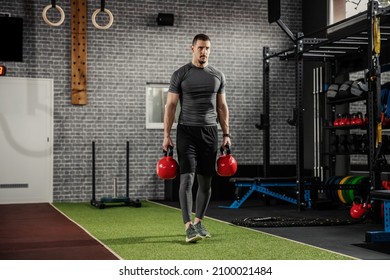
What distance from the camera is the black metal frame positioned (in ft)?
20.5

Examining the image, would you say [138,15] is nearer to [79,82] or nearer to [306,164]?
[79,82]

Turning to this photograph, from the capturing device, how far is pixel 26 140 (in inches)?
364

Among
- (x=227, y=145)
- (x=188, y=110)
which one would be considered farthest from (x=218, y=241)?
(x=188, y=110)

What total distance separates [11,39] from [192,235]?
18.4 ft

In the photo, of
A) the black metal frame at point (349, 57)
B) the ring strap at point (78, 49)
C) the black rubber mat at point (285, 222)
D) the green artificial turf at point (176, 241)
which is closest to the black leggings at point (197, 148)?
the green artificial turf at point (176, 241)

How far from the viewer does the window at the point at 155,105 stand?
9.92m

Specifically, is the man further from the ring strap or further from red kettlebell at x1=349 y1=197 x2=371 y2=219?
the ring strap

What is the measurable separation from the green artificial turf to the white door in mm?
2075

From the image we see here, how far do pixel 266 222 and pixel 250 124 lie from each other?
4325 millimetres

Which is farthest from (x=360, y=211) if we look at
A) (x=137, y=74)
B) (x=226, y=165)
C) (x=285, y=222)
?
(x=137, y=74)

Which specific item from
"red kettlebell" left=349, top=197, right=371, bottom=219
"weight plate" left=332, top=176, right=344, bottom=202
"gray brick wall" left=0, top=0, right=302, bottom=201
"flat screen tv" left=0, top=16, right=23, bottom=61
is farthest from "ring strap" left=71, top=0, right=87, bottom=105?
"red kettlebell" left=349, top=197, right=371, bottom=219

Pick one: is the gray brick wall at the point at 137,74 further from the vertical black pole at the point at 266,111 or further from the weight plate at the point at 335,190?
the weight plate at the point at 335,190

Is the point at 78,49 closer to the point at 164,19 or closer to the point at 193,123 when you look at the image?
the point at 164,19

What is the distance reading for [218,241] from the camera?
500 centimetres
